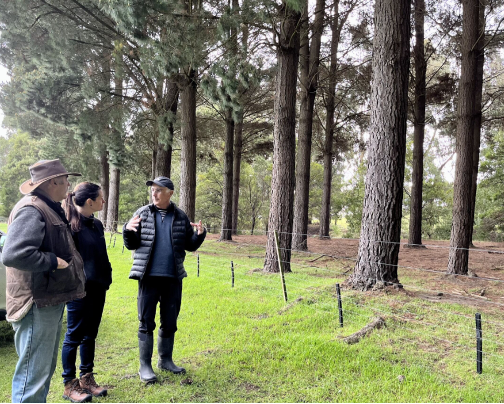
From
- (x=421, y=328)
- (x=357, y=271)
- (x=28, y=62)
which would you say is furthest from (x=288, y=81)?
(x=28, y=62)

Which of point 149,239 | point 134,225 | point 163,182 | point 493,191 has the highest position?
point 493,191

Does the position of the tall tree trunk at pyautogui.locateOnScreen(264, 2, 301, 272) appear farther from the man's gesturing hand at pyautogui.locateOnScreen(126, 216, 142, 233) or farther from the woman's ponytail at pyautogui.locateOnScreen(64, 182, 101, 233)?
the woman's ponytail at pyautogui.locateOnScreen(64, 182, 101, 233)

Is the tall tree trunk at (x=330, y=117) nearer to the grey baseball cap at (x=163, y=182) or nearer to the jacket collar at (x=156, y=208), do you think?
the jacket collar at (x=156, y=208)

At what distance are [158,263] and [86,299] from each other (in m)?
0.67

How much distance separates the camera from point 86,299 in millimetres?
3080

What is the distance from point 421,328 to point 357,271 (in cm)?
162

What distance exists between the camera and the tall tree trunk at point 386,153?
5.80 metres

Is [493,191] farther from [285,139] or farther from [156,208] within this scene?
[156,208]

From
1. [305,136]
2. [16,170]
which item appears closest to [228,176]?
[305,136]

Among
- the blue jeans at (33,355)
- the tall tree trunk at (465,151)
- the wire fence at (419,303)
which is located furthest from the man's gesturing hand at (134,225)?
the tall tree trunk at (465,151)

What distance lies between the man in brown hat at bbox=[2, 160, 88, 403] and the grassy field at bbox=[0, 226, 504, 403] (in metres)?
0.75

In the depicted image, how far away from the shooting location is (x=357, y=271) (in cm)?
599

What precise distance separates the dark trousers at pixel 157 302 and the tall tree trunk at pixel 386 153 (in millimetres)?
3544

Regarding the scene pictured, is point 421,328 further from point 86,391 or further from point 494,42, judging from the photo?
point 494,42
